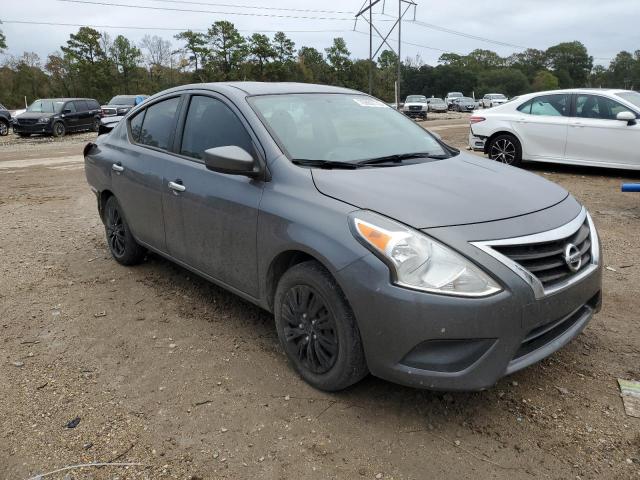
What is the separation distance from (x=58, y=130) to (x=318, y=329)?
75.9 ft

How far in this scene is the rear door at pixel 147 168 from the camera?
4160 mm

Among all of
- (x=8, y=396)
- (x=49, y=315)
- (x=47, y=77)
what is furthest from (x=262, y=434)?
(x=47, y=77)

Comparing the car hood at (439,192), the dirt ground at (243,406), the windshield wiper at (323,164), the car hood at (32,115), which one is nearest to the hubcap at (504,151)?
the dirt ground at (243,406)

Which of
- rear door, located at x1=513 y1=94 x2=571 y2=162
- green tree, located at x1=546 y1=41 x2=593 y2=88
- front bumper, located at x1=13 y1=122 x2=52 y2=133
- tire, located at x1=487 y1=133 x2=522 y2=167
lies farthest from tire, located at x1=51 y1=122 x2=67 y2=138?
green tree, located at x1=546 y1=41 x2=593 y2=88

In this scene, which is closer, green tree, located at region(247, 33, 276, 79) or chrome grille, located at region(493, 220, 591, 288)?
chrome grille, located at region(493, 220, 591, 288)

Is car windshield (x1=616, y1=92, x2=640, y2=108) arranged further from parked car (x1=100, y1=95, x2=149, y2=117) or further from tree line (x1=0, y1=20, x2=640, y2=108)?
tree line (x1=0, y1=20, x2=640, y2=108)

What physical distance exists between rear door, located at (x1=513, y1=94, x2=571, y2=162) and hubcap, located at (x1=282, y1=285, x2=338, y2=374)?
26.7ft

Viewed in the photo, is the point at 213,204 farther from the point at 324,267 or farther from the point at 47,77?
the point at 47,77

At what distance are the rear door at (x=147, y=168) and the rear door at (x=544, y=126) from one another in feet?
24.4

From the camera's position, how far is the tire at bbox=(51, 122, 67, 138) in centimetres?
2236

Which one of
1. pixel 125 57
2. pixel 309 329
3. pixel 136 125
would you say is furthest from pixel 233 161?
pixel 125 57

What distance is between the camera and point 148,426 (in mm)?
2717

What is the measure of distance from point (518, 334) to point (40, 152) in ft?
56.7

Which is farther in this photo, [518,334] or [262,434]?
[262,434]
